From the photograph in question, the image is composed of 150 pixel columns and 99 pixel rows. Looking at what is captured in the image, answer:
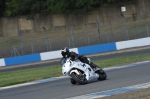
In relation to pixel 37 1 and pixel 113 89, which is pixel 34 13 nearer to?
pixel 37 1

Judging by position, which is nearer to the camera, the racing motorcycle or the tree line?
the racing motorcycle

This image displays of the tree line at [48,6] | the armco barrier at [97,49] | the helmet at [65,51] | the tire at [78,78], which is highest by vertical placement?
the tree line at [48,6]

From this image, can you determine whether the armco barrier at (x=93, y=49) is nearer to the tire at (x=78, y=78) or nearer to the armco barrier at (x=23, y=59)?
the armco barrier at (x=23, y=59)

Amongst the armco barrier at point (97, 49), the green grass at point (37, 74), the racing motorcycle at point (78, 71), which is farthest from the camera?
the armco barrier at point (97, 49)

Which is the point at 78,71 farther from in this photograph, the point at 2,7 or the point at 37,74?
the point at 2,7

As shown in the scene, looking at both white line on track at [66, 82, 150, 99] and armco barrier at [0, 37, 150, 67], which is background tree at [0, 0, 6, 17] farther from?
white line on track at [66, 82, 150, 99]

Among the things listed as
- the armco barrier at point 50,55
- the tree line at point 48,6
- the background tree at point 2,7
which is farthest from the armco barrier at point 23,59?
the background tree at point 2,7

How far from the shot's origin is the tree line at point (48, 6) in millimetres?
52844

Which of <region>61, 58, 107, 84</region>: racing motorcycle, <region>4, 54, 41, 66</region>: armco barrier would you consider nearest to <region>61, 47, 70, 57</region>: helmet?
<region>61, 58, 107, 84</region>: racing motorcycle

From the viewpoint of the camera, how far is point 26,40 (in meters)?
47.0

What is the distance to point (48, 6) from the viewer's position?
55531mm

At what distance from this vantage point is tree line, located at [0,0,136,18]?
2080 inches

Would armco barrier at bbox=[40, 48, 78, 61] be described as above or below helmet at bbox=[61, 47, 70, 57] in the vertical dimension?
below

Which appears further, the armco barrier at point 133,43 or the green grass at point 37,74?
the armco barrier at point 133,43
